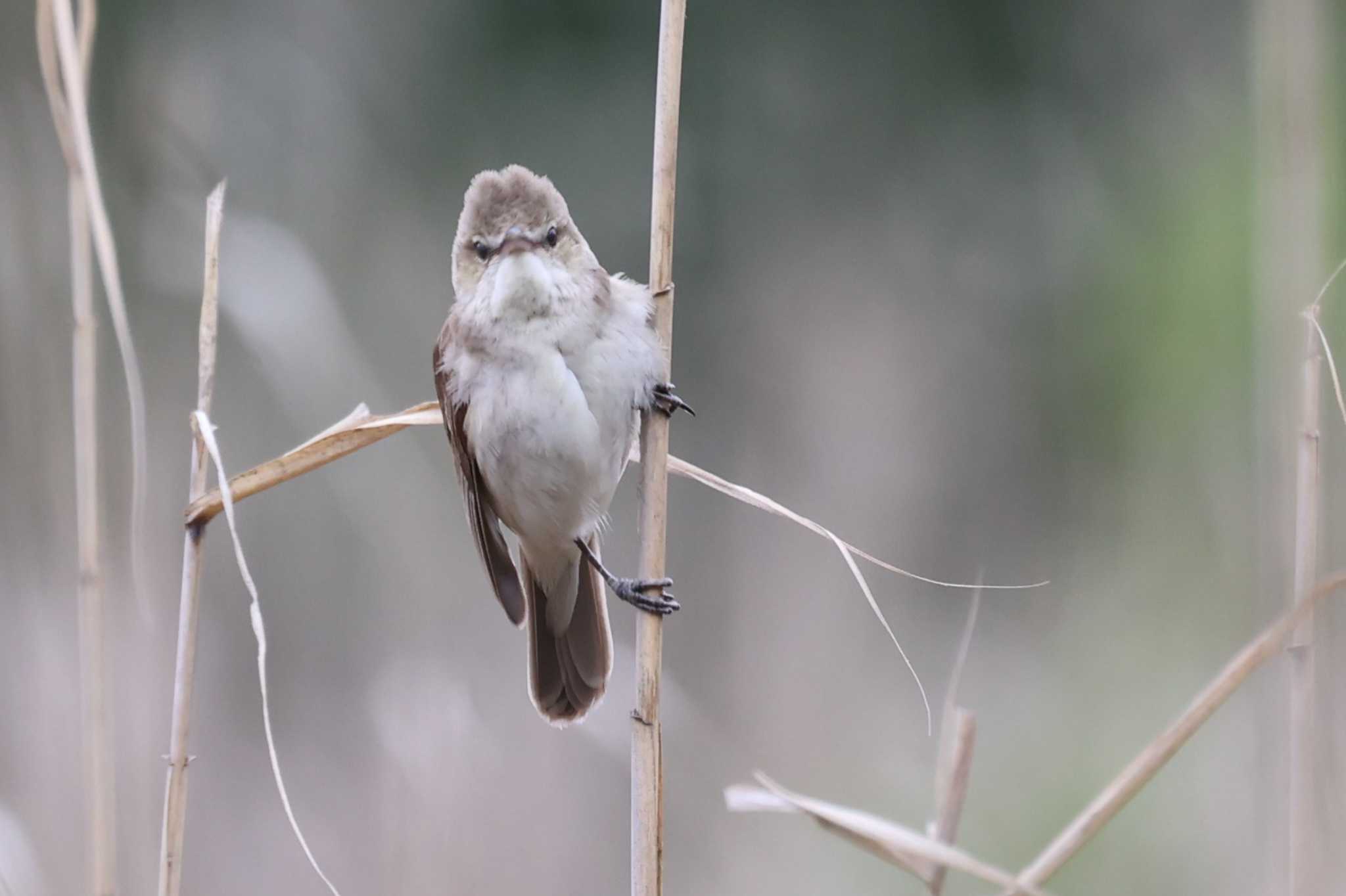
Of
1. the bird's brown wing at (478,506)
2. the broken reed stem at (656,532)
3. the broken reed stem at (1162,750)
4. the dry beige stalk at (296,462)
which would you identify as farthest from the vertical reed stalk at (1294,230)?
the bird's brown wing at (478,506)

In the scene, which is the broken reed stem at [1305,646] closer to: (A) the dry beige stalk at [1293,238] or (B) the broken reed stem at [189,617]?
(A) the dry beige stalk at [1293,238]

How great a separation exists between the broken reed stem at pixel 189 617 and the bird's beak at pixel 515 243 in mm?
694

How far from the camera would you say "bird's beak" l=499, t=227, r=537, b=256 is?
7.13ft

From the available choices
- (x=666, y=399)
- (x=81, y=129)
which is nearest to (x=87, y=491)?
(x=81, y=129)

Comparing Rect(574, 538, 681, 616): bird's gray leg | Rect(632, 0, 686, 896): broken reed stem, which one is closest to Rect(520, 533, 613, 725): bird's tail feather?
Rect(574, 538, 681, 616): bird's gray leg

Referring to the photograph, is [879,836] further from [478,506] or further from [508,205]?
[478,506]

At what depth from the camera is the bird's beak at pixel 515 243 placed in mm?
2174

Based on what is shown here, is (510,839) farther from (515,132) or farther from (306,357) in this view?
(515,132)

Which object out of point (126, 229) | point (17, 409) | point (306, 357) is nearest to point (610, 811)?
point (306, 357)

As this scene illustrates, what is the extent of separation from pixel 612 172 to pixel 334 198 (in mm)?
1482

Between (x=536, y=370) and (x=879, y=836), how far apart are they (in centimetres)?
129

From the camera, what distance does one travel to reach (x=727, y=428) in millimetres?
4770

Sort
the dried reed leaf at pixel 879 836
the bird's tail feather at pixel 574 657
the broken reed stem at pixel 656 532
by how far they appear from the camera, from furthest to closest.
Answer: the bird's tail feather at pixel 574 657
the broken reed stem at pixel 656 532
the dried reed leaf at pixel 879 836

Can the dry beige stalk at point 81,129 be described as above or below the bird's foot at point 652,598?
above
